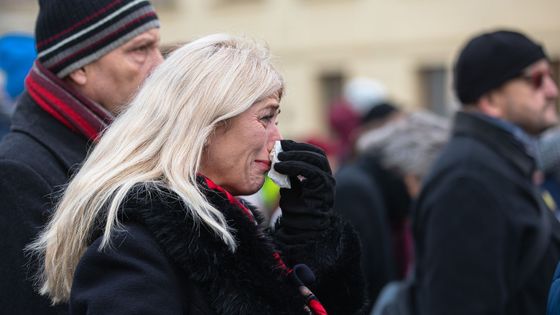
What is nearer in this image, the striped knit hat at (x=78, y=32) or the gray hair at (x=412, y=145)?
the striped knit hat at (x=78, y=32)

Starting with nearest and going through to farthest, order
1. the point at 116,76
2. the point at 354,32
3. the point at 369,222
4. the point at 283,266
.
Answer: the point at 283,266, the point at 116,76, the point at 369,222, the point at 354,32

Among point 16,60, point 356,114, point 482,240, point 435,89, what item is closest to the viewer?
point 482,240

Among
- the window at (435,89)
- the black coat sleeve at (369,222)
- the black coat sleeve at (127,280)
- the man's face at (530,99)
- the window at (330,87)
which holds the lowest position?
the window at (330,87)

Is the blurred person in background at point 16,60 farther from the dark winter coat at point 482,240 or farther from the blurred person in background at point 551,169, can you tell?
the blurred person in background at point 551,169

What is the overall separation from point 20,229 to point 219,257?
2.45 ft

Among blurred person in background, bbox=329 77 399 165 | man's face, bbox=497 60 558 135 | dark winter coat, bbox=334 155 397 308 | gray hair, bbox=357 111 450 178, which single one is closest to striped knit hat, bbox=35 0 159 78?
man's face, bbox=497 60 558 135

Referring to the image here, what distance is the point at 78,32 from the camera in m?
3.20

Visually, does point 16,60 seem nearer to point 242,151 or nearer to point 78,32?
point 78,32

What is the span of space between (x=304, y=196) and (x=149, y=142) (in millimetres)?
466

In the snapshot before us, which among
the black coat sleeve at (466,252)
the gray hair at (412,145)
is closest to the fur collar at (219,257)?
the black coat sleeve at (466,252)

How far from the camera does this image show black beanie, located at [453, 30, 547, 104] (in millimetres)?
4297

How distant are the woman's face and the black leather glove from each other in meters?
0.06

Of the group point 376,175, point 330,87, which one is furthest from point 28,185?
point 330,87

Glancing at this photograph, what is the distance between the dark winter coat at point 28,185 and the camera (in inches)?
109
